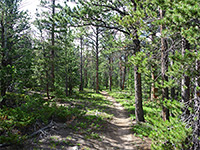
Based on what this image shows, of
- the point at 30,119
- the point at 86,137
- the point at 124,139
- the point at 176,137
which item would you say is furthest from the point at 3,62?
the point at 176,137

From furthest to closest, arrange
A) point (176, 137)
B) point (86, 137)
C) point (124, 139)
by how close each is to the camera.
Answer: point (124, 139), point (86, 137), point (176, 137)

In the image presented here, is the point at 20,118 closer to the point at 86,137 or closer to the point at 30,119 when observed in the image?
the point at 30,119

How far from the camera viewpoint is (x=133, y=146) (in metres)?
5.54

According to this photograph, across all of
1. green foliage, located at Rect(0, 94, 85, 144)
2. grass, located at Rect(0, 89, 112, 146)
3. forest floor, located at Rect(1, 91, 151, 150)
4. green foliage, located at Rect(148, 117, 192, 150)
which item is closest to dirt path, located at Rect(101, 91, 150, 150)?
forest floor, located at Rect(1, 91, 151, 150)

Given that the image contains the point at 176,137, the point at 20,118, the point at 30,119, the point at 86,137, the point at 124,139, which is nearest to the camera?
the point at 176,137

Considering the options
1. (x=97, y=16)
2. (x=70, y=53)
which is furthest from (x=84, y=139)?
(x=70, y=53)

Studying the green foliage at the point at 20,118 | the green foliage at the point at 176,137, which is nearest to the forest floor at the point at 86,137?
the green foliage at the point at 20,118

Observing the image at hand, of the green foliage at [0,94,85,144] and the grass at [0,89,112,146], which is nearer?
the green foliage at [0,94,85,144]

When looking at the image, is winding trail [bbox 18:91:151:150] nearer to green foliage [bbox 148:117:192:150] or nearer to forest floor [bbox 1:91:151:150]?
forest floor [bbox 1:91:151:150]

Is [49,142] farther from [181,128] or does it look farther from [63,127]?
[181,128]

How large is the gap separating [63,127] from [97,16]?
6.58 meters

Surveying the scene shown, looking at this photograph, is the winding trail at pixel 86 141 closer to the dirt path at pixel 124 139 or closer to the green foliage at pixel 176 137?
the dirt path at pixel 124 139

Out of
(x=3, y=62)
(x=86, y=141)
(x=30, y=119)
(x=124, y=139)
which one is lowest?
(x=124, y=139)

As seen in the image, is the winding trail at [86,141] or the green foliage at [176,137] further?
the winding trail at [86,141]
